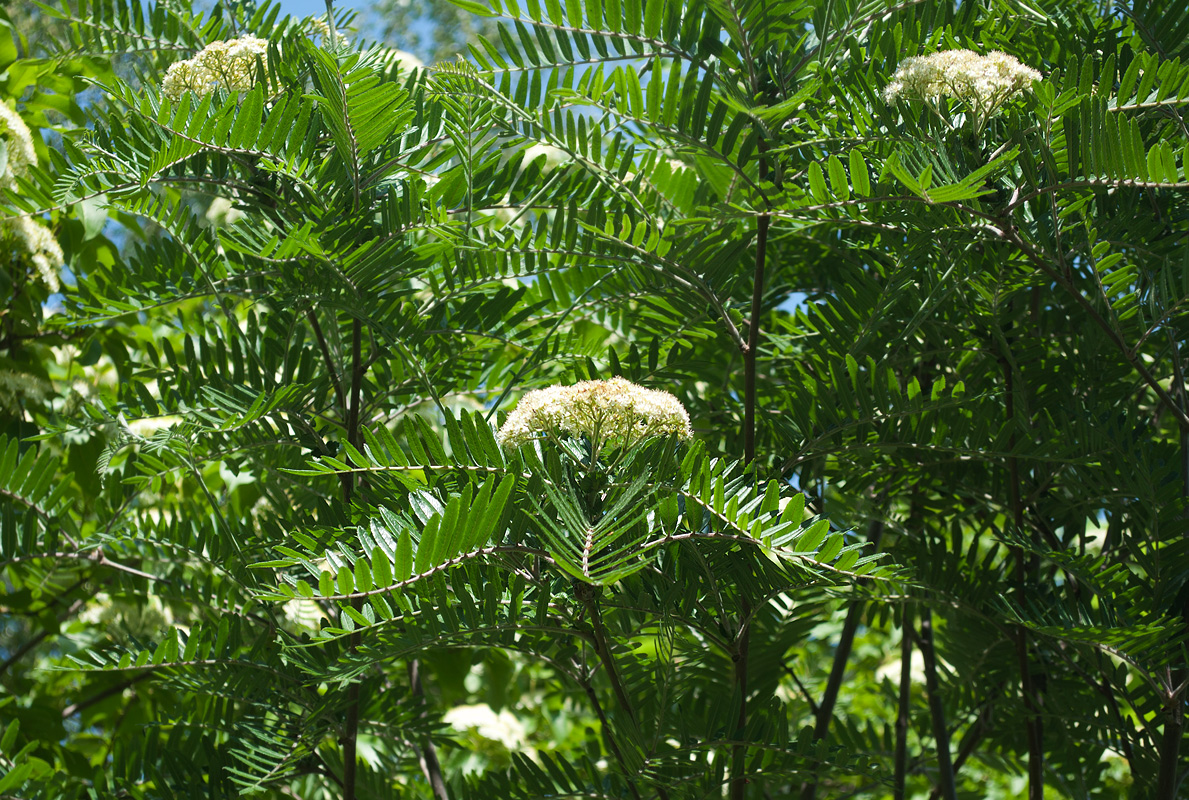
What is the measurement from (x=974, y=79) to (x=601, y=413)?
30 cm

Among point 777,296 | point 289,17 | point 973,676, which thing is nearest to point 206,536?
point 289,17

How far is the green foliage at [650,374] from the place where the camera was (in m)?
0.57

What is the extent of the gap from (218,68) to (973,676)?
0.87 meters

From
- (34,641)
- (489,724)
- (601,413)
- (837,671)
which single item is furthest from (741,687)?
(489,724)

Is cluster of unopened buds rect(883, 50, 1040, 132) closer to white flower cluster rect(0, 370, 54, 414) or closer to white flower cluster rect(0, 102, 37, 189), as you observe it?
white flower cluster rect(0, 102, 37, 189)

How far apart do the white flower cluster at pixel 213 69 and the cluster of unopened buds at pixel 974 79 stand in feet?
1.66

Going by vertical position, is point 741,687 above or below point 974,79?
below

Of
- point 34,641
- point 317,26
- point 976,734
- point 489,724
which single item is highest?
point 317,26

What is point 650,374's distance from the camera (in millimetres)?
839

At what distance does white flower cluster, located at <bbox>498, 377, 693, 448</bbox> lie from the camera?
0.55 meters

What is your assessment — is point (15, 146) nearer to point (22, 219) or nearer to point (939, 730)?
point (22, 219)

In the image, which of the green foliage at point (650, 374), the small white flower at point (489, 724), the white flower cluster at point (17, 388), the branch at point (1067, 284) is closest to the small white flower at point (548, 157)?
the green foliage at point (650, 374)

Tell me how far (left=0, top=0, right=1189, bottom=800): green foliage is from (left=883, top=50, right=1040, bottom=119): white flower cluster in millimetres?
17

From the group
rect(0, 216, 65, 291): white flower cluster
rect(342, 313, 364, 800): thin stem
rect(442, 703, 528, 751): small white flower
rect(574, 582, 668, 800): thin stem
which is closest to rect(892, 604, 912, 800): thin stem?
rect(574, 582, 668, 800): thin stem
